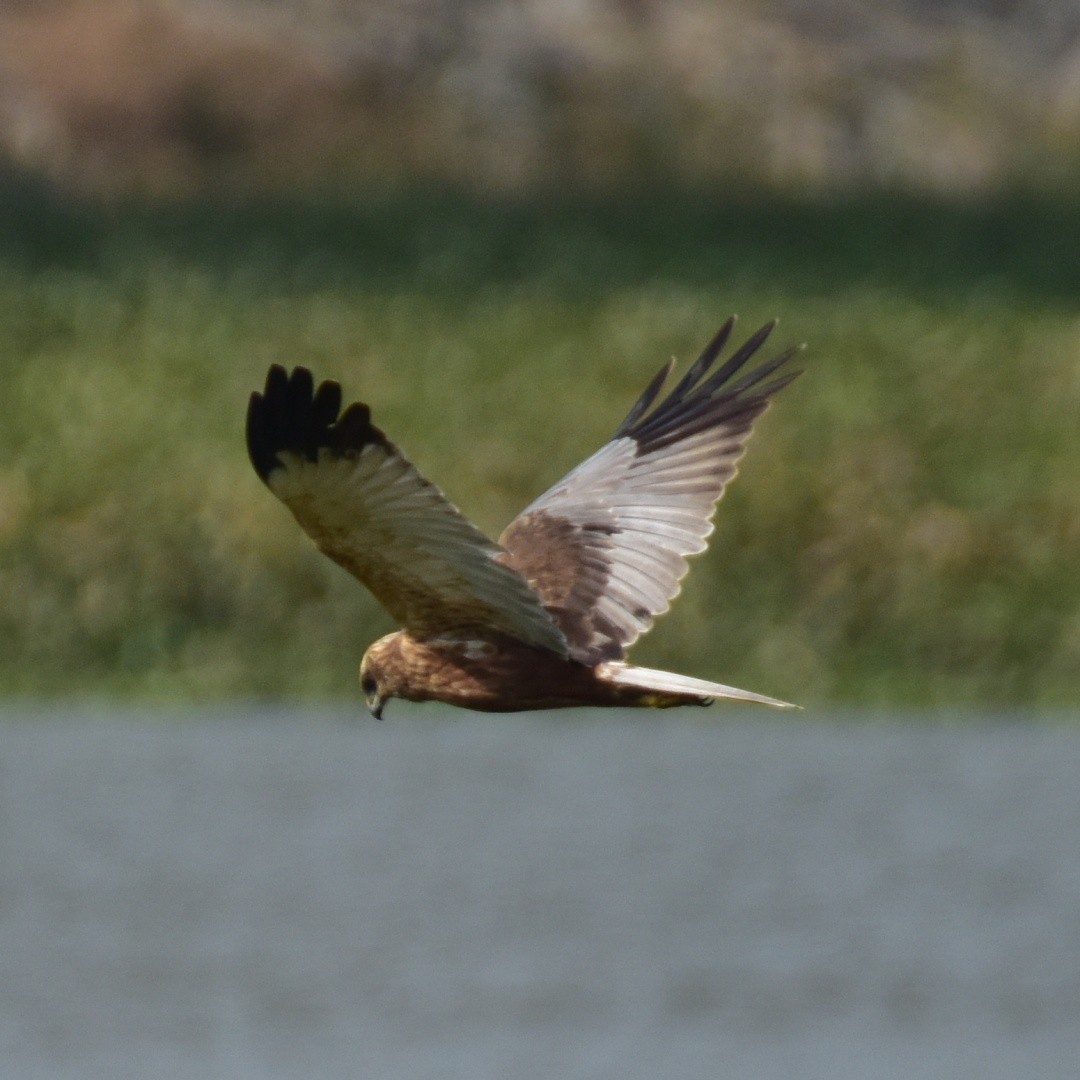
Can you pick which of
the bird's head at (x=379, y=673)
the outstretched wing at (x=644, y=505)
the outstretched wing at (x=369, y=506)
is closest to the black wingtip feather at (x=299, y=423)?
the outstretched wing at (x=369, y=506)

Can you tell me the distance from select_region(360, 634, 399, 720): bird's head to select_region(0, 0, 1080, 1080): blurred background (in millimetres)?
7195

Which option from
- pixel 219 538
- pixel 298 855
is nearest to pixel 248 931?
pixel 298 855

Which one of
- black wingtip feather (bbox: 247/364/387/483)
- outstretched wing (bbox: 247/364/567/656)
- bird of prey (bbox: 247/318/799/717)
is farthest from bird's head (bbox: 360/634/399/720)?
black wingtip feather (bbox: 247/364/387/483)

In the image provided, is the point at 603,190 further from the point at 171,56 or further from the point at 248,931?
the point at 248,931

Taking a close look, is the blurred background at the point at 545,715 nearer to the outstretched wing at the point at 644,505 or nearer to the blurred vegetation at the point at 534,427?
the blurred vegetation at the point at 534,427

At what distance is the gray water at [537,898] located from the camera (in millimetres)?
13945

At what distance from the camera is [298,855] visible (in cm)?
1708

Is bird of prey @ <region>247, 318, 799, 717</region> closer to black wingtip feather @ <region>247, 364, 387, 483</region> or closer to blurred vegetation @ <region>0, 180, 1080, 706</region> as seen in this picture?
black wingtip feather @ <region>247, 364, 387, 483</region>

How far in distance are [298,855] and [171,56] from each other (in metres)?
10.6

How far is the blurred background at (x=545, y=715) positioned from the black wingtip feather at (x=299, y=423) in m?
7.71

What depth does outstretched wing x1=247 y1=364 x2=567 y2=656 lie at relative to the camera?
5.85 m

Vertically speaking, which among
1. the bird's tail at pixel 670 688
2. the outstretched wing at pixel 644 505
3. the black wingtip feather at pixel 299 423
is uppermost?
the outstretched wing at pixel 644 505

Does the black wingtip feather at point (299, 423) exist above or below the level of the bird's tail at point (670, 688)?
above

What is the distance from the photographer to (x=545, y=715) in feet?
65.3
